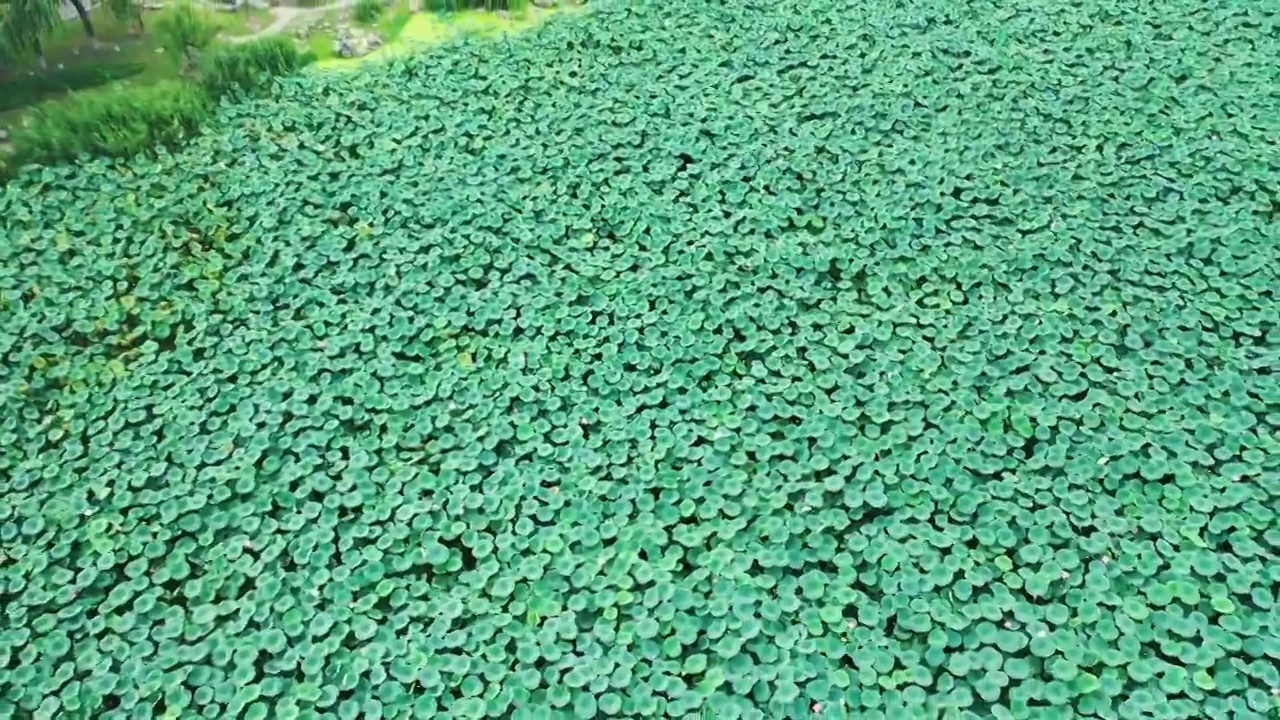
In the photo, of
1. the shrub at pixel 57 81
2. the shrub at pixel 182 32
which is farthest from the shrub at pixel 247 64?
the shrub at pixel 57 81

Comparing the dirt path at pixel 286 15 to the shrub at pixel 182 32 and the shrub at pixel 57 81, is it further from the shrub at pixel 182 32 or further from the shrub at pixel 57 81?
the shrub at pixel 57 81

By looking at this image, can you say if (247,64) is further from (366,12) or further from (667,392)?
(667,392)

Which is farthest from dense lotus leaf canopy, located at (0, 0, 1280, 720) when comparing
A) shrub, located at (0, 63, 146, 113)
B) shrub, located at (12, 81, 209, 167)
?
Result: shrub, located at (0, 63, 146, 113)

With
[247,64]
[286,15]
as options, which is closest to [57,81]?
[247,64]

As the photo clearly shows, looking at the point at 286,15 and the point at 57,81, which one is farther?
the point at 286,15

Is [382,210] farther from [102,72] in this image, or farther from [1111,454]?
[1111,454]

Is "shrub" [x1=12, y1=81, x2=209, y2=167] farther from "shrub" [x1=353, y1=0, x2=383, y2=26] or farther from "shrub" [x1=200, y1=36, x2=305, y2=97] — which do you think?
"shrub" [x1=353, y1=0, x2=383, y2=26]
